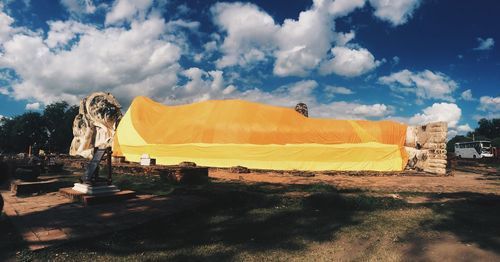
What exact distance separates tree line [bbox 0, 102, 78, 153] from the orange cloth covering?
24041 mm

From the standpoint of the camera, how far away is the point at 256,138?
2009 cm

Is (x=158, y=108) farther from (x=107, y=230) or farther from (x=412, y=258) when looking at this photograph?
(x=412, y=258)

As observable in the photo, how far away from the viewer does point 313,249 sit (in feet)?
15.3

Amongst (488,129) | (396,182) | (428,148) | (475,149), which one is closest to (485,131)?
(488,129)

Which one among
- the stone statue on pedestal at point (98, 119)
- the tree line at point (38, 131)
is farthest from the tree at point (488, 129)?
the tree line at point (38, 131)

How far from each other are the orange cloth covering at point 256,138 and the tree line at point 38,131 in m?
24.0

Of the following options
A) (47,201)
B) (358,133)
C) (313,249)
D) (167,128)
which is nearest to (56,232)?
(47,201)

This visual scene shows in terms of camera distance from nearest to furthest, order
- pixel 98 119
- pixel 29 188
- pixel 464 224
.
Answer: pixel 464 224
pixel 29 188
pixel 98 119

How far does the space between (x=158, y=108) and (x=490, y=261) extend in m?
22.8

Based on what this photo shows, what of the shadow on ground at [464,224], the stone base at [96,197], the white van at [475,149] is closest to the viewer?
the shadow on ground at [464,224]

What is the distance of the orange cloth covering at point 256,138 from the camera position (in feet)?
61.3

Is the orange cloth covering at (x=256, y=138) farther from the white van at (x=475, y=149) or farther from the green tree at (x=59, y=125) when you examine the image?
the green tree at (x=59, y=125)

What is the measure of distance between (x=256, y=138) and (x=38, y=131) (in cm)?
3558

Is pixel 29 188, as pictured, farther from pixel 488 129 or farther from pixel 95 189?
pixel 488 129
